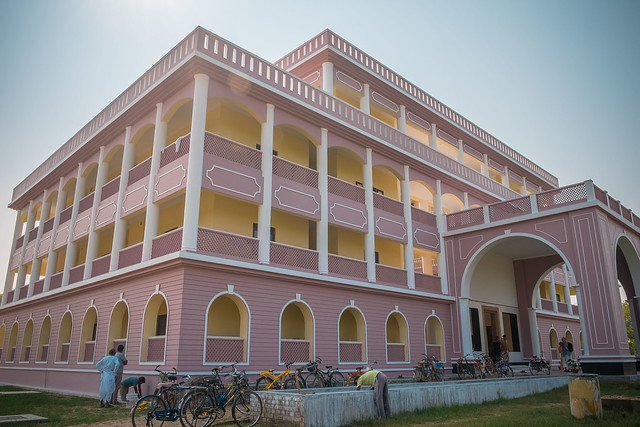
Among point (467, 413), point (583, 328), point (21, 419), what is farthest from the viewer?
point (583, 328)

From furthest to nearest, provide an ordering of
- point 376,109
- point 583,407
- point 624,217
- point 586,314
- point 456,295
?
1. point 376,109
2. point 456,295
3. point 624,217
4. point 586,314
5. point 583,407

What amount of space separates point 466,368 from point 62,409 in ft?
45.7

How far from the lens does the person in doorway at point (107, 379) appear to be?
12211 mm

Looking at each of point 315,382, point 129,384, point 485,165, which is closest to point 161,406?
point 129,384

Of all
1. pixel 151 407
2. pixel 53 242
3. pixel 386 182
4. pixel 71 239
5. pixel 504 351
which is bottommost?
pixel 151 407

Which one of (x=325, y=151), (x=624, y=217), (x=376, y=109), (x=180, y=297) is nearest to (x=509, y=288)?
(x=624, y=217)

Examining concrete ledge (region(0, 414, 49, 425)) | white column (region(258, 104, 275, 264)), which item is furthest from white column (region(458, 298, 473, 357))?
concrete ledge (region(0, 414, 49, 425))

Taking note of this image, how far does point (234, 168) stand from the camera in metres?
14.6

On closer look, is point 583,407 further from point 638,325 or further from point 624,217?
point 638,325

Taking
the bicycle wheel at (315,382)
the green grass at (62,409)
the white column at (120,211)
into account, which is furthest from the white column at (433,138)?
the green grass at (62,409)

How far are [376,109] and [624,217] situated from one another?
1119 cm

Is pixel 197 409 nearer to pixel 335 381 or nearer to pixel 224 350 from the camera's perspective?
pixel 224 350

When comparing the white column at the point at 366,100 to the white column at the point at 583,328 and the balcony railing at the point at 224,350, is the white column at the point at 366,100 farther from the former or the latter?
the balcony railing at the point at 224,350

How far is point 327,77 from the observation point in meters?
19.8
